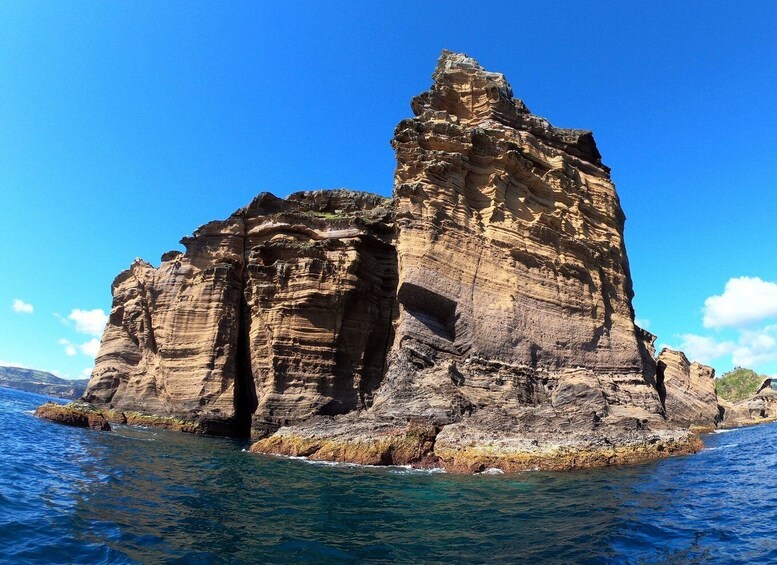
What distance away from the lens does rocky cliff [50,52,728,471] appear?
21391mm

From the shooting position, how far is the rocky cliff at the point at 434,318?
21391 mm

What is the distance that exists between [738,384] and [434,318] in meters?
88.6

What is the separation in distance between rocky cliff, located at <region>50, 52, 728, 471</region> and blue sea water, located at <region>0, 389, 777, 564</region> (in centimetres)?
426

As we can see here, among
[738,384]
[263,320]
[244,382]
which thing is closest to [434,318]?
[263,320]

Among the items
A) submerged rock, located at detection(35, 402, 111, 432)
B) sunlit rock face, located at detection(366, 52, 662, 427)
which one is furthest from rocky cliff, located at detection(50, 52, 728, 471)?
submerged rock, located at detection(35, 402, 111, 432)

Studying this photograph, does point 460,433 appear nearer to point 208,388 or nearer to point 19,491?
point 19,491

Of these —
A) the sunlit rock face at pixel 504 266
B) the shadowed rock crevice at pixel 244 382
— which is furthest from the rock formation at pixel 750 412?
the shadowed rock crevice at pixel 244 382

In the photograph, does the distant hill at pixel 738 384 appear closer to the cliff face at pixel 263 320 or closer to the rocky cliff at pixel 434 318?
the rocky cliff at pixel 434 318

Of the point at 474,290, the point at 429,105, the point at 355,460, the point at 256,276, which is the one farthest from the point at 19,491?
the point at 429,105

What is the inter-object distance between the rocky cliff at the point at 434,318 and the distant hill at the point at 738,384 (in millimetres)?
52956

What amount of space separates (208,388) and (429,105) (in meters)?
25.8

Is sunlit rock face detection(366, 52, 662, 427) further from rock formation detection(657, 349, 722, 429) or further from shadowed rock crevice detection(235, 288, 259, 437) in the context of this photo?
shadowed rock crevice detection(235, 288, 259, 437)

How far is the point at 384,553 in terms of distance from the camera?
8.42 meters

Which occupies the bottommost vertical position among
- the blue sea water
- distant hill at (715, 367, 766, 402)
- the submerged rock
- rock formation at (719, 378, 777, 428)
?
the submerged rock
